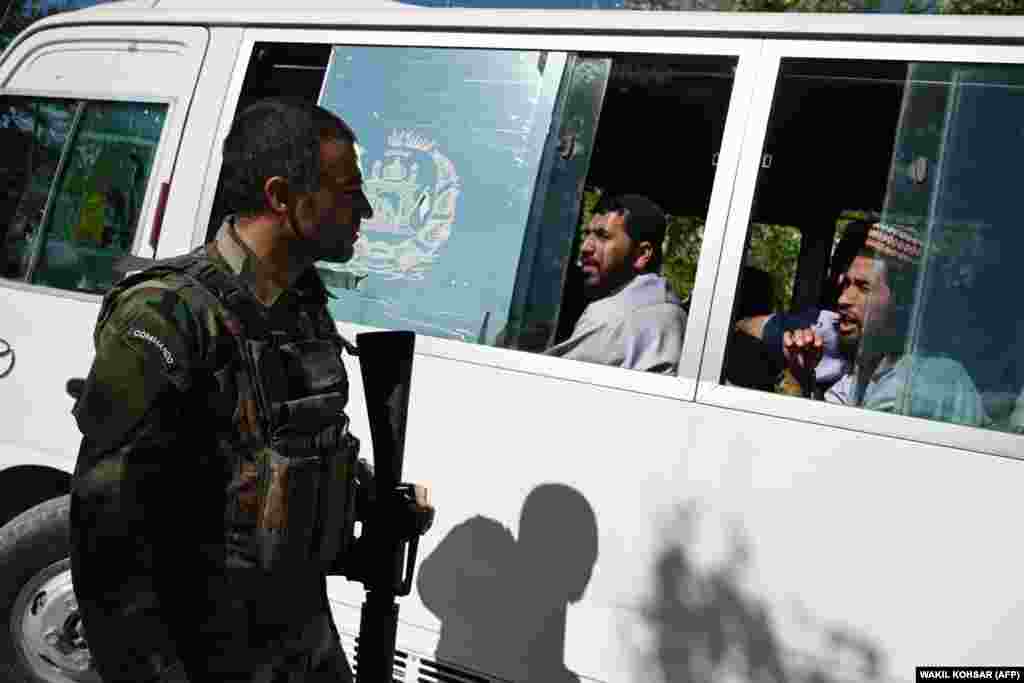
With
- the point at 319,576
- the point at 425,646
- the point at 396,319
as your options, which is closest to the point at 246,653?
the point at 319,576

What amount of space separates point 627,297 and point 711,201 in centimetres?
42

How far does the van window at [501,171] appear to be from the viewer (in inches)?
123

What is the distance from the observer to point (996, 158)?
8.55 ft

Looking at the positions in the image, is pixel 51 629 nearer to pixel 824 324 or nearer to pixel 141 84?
pixel 141 84

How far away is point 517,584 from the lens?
2914 mm

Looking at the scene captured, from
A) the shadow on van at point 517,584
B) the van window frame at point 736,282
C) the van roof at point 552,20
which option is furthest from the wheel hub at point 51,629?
the van window frame at point 736,282

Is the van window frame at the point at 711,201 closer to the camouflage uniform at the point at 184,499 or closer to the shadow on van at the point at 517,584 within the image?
the shadow on van at the point at 517,584

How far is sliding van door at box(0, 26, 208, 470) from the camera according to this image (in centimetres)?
365

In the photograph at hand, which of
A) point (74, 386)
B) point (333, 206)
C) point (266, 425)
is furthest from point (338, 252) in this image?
point (74, 386)

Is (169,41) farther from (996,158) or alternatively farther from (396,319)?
(996,158)

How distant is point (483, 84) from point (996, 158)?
1447 millimetres

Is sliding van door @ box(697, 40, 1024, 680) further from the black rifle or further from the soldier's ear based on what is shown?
the soldier's ear

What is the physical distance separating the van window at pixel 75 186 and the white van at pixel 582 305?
1 centimetres

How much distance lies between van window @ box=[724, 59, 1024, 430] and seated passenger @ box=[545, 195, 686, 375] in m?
0.24
